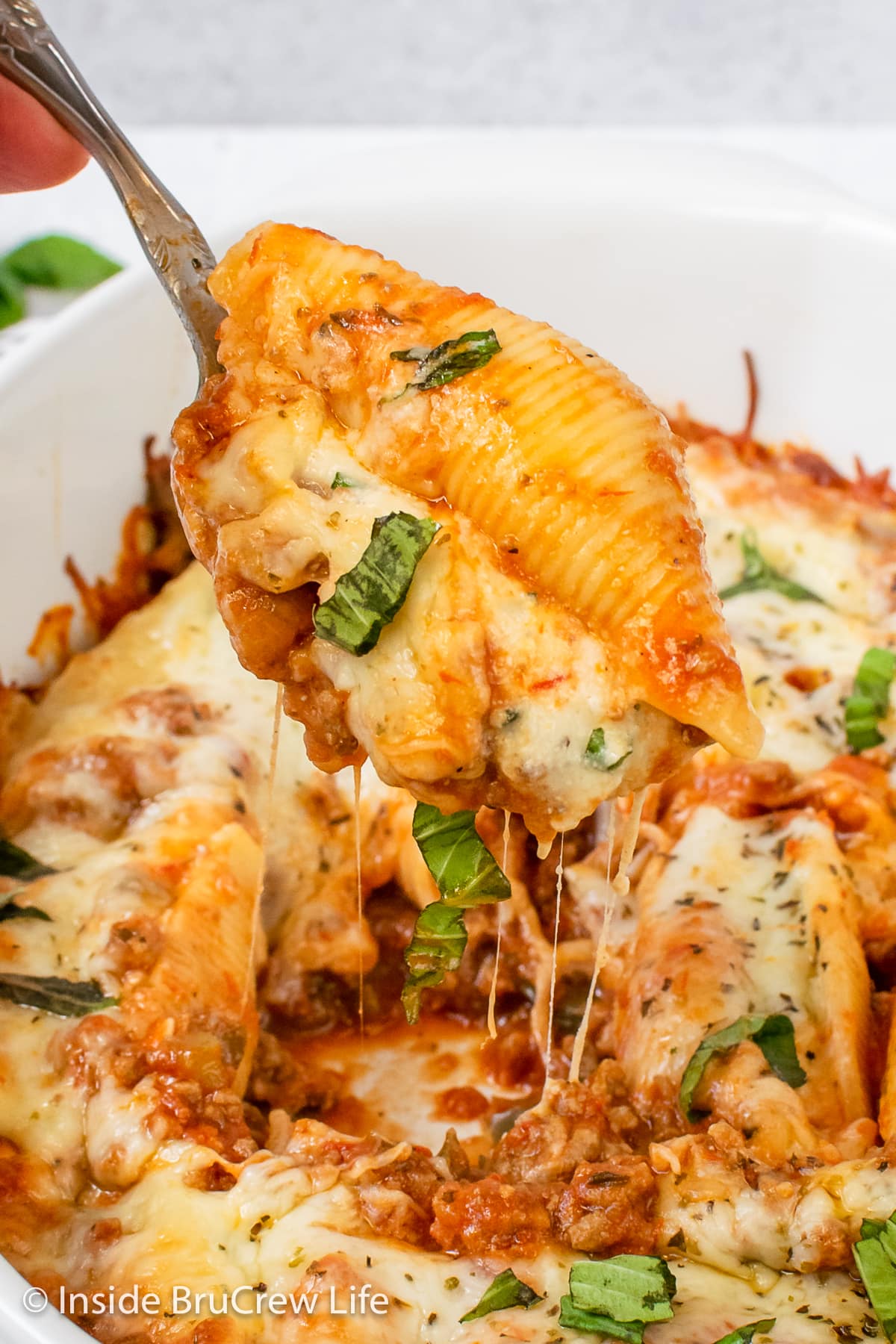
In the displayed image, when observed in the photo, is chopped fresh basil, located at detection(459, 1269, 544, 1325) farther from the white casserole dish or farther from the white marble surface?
the white marble surface

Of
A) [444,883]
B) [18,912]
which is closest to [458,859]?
[444,883]

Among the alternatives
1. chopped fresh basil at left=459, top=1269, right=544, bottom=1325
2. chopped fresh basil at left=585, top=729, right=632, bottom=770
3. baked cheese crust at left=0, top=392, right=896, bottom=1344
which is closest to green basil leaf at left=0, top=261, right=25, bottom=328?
baked cheese crust at left=0, top=392, right=896, bottom=1344

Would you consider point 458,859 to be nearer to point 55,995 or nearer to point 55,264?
point 55,995

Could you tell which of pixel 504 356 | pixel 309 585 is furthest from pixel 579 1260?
pixel 504 356

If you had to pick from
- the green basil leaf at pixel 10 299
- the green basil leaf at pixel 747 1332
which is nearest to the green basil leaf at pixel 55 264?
the green basil leaf at pixel 10 299

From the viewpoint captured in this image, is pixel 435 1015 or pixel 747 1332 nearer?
pixel 747 1332

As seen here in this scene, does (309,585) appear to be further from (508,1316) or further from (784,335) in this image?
(784,335)
